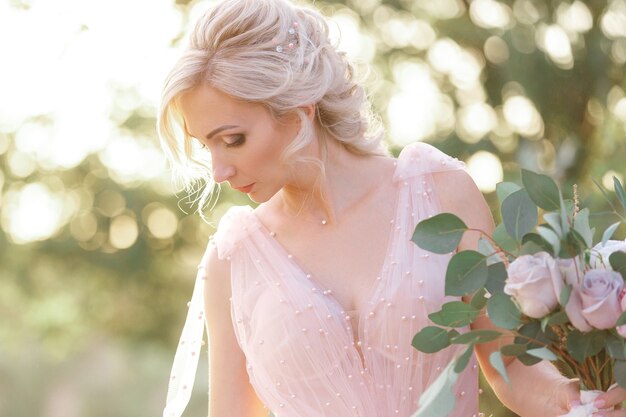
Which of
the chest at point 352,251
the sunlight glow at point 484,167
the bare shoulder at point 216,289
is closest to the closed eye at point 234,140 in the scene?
the chest at point 352,251

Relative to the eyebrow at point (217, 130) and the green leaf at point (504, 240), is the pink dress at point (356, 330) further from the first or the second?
the green leaf at point (504, 240)

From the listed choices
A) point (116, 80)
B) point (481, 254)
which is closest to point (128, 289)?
point (116, 80)

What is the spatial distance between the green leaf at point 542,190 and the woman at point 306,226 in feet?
1.98

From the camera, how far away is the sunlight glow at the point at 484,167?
7.33 meters

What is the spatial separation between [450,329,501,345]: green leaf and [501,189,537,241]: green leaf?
7.3 inches

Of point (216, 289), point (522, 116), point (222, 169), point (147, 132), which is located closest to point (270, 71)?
point (222, 169)

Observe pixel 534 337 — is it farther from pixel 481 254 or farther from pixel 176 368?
pixel 176 368

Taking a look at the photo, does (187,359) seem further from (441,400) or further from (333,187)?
(441,400)

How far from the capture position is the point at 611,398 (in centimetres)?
226

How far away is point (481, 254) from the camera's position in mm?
2256

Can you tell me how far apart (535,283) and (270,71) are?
102 centimetres

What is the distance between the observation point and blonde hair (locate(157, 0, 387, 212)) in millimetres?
2875

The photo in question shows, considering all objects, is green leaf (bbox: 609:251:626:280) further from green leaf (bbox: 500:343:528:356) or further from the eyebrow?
the eyebrow

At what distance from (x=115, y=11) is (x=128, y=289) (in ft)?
8.23
